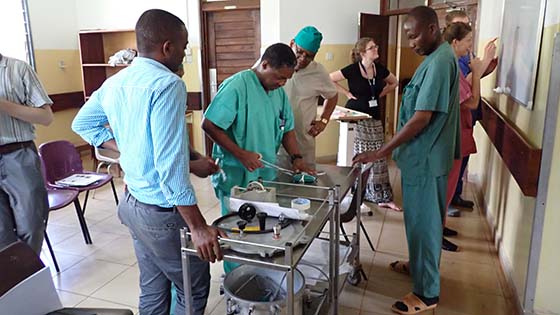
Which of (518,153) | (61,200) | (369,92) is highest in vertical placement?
(369,92)

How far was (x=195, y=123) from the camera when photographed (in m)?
5.72

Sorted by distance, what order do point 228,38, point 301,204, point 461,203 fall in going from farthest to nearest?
point 228,38, point 461,203, point 301,204

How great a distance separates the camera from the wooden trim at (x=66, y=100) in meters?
5.47

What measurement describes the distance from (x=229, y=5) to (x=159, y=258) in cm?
437

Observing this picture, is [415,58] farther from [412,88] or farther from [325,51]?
[412,88]

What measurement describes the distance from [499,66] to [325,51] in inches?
91.3

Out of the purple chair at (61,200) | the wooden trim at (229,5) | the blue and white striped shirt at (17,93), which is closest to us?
the blue and white striped shirt at (17,93)

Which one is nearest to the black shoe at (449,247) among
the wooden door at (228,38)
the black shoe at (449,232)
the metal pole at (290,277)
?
the black shoe at (449,232)

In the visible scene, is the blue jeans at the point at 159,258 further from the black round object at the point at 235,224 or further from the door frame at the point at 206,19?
the door frame at the point at 206,19

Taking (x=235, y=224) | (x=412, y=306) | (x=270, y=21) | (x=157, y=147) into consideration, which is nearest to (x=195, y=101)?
(x=270, y=21)

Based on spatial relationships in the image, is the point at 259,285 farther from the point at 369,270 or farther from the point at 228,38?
the point at 228,38

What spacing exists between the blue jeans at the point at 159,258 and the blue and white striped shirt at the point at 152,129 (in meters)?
0.05

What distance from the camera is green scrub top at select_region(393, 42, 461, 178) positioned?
1943 mm

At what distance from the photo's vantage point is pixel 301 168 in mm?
2139
